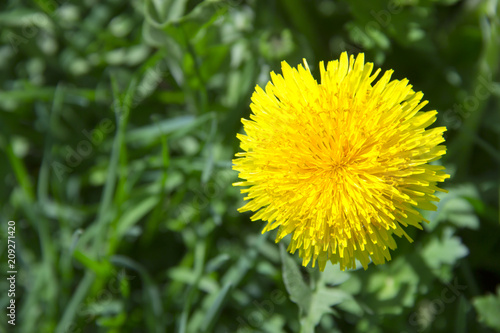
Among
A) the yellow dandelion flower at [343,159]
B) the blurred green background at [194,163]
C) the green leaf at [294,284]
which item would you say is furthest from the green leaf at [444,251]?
the green leaf at [294,284]

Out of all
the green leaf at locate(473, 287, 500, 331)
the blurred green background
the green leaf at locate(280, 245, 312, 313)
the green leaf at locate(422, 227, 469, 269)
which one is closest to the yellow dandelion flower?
the green leaf at locate(280, 245, 312, 313)

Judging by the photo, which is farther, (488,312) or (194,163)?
(194,163)

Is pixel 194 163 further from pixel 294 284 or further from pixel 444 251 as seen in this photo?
pixel 444 251

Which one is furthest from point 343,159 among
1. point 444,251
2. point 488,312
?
point 488,312

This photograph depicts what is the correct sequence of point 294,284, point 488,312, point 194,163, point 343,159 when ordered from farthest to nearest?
point 194,163
point 488,312
point 294,284
point 343,159

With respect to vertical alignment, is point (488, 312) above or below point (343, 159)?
below

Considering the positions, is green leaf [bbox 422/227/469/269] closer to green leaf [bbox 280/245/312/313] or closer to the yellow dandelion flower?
the yellow dandelion flower

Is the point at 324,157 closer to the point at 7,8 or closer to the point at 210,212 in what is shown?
the point at 210,212
